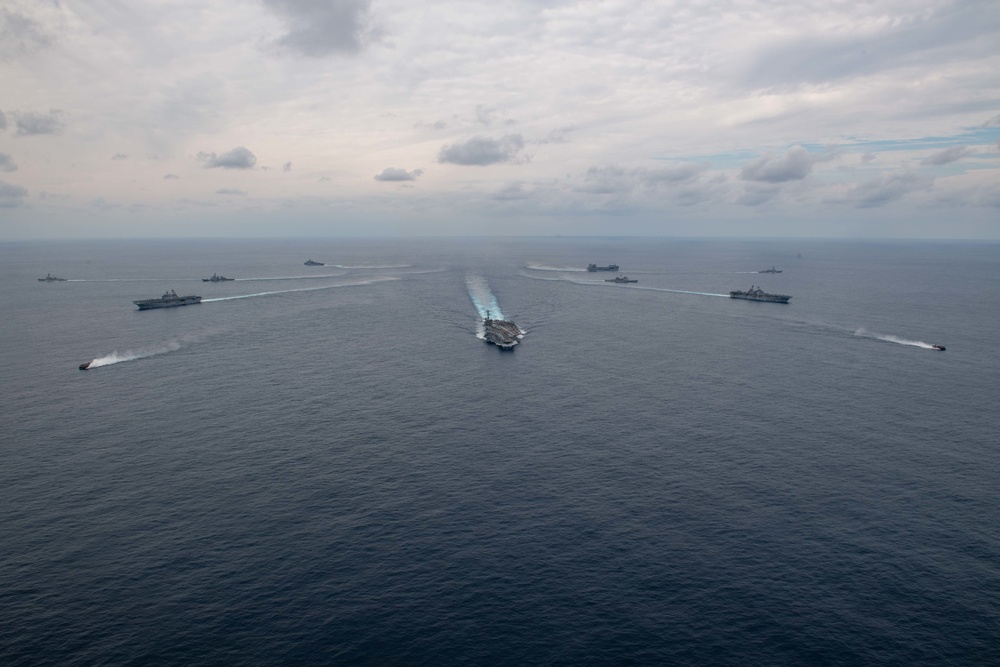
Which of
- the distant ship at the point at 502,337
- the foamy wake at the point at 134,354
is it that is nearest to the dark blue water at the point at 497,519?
the foamy wake at the point at 134,354

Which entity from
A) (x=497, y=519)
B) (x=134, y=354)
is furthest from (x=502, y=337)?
(x=134, y=354)

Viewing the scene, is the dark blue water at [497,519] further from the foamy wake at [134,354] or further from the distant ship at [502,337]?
the distant ship at [502,337]

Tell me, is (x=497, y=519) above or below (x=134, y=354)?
below

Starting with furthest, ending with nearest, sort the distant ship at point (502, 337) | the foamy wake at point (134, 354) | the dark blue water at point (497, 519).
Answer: the distant ship at point (502, 337) < the foamy wake at point (134, 354) < the dark blue water at point (497, 519)

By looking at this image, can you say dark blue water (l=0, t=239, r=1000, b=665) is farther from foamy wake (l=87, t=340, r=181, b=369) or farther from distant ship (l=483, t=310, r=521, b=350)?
distant ship (l=483, t=310, r=521, b=350)

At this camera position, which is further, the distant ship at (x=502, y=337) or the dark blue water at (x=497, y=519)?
the distant ship at (x=502, y=337)

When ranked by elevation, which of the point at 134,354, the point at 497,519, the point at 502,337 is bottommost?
the point at 497,519

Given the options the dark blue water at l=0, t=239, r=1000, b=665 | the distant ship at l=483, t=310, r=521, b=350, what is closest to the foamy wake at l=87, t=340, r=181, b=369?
the dark blue water at l=0, t=239, r=1000, b=665

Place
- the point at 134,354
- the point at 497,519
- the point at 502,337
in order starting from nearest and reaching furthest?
the point at 497,519 → the point at 134,354 → the point at 502,337

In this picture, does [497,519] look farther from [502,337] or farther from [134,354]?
[134,354]

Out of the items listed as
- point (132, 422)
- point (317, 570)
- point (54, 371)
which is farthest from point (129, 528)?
point (54, 371)

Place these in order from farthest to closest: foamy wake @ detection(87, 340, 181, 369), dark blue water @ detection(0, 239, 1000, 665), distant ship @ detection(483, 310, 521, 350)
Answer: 1. distant ship @ detection(483, 310, 521, 350)
2. foamy wake @ detection(87, 340, 181, 369)
3. dark blue water @ detection(0, 239, 1000, 665)
